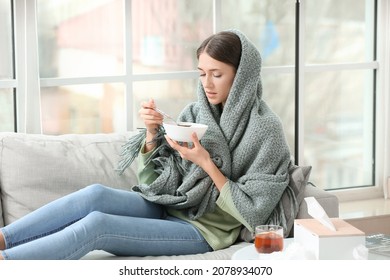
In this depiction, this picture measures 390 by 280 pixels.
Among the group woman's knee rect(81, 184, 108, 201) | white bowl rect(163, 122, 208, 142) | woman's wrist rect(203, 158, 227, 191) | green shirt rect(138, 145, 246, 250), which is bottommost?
green shirt rect(138, 145, 246, 250)

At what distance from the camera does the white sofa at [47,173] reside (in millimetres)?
3191

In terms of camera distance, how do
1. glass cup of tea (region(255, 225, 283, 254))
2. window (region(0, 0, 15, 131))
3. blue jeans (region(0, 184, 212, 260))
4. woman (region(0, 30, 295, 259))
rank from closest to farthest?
glass cup of tea (region(255, 225, 283, 254)) < blue jeans (region(0, 184, 212, 260)) < woman (region(0, 30, 295, 259)) < window (region(0, 0, 15, 131))

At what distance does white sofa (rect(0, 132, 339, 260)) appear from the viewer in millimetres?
3191

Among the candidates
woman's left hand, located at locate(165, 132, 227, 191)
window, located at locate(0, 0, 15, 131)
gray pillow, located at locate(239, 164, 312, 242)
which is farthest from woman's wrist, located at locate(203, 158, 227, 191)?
window, located at locate(0, 0, 15, 131)

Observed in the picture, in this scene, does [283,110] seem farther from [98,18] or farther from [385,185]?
[98,18]

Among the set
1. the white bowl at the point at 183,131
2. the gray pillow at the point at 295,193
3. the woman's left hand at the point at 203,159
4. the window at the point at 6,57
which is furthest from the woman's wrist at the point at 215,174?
the window at the point at 6,57

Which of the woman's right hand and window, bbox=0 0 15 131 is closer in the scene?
the woman's right hand

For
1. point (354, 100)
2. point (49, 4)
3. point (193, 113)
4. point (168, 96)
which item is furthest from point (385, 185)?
point (49, 4)

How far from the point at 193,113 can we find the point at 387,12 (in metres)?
1.59

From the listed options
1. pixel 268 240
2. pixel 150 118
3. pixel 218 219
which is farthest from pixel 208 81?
pixel 268 240

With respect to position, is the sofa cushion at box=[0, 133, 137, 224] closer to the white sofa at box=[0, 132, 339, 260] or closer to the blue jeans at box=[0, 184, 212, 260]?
the white sofa at box=[0, 132, 339, 260]

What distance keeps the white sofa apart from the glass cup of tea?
2.19 ft

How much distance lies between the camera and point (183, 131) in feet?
9.58

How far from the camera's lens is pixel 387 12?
14.3 ft
